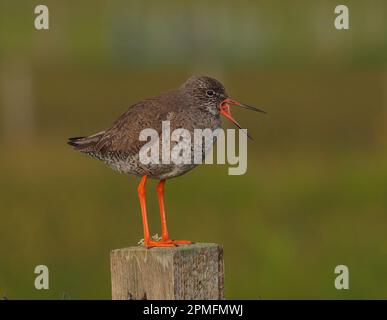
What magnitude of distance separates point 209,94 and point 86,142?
0.91 m

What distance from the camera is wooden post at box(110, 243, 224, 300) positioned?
18.4 ft

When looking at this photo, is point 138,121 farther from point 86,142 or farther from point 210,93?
point 86,142

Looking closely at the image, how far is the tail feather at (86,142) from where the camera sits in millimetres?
7344

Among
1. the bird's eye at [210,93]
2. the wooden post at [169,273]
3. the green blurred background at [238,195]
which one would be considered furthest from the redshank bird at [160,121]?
the green blurred background at [238,195]

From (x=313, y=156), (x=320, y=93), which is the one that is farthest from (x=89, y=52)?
(x=313, y=156)

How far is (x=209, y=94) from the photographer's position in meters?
7.13

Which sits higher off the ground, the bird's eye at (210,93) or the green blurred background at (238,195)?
the bird's eye at (210,93)

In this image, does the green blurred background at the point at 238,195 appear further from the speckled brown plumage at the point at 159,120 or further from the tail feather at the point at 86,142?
the speckled brown plumage at the point at 159,120

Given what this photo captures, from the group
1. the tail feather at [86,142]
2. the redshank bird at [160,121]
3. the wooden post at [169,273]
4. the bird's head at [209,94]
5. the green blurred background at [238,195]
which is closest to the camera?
the wooden post at [169,273]

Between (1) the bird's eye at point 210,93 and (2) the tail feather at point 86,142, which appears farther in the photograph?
(2) the tail feather at point 86,142


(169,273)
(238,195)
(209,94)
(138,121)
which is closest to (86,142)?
(138,121)

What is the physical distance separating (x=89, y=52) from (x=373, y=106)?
36584 millimetres

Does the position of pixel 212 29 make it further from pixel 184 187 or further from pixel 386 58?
pixel 184 187

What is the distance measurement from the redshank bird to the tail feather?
7 cm
